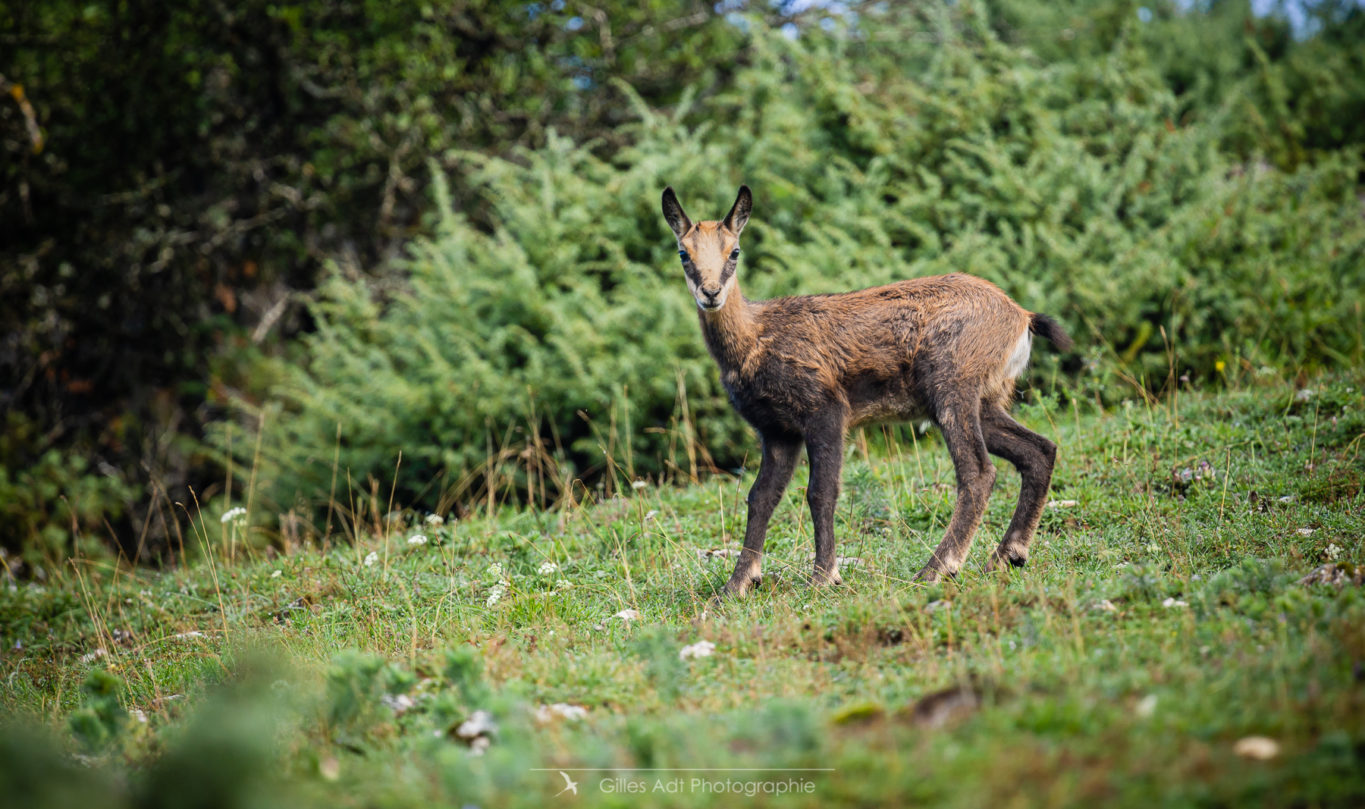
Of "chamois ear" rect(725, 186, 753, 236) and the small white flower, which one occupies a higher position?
"chamois ear" rect(725, 186, 753, 236)

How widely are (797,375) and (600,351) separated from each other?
13.1 feet

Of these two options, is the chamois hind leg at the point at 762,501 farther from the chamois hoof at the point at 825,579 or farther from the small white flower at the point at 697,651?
the small white flower at the point at 697,651

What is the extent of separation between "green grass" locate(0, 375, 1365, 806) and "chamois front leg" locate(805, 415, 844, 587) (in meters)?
0.21

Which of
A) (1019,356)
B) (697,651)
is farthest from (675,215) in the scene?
(697,651)

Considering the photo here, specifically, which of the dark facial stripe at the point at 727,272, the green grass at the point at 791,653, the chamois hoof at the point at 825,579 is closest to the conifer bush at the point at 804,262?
the green grass at the point at 791,653

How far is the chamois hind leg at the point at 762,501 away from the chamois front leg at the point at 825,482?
28 centimetres

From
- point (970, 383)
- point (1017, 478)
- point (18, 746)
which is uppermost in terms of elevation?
point (970, 383)

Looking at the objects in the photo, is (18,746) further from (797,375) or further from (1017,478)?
(1017,478)

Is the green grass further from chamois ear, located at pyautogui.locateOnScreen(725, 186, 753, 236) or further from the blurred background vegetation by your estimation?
chamois ear, located at pyautogui.locateOnScreen(725, 186, 753, 236)

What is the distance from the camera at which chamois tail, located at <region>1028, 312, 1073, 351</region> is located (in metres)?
5.99

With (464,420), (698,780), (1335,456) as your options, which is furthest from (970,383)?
(464,420)

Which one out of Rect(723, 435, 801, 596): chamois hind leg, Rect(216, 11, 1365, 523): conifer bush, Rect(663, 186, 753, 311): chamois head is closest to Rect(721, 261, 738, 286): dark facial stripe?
Rect(663, 186, 753, 311): chamois head

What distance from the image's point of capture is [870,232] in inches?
411

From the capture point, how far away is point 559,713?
3771 millimetres
